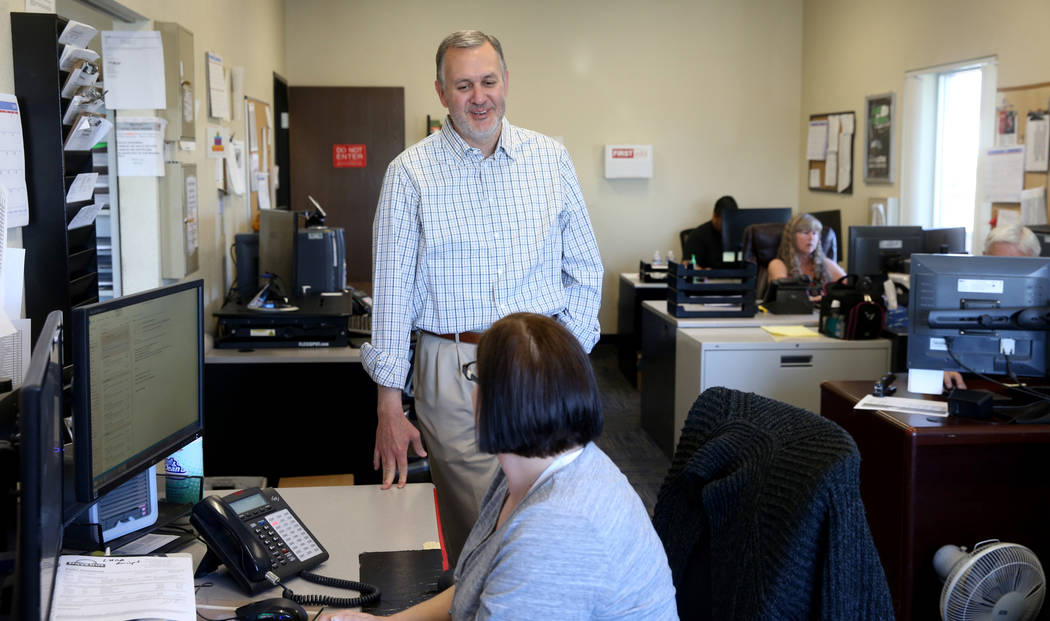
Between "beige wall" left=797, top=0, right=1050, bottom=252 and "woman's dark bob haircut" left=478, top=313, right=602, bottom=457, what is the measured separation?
173 inches

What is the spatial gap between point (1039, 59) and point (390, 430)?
13.7 ft

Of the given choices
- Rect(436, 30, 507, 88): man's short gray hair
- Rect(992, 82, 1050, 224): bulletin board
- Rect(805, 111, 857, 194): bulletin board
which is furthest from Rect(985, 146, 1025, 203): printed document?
Rect(436, 30, 507, 88): man's short gray hair

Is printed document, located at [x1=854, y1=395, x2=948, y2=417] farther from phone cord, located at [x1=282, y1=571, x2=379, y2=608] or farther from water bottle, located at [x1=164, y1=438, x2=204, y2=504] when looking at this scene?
water bottle, located at [x1=164, y1=438, x2=204, y2=504]

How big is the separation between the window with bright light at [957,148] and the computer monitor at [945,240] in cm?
89

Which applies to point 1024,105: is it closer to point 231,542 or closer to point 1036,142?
point 1036,142

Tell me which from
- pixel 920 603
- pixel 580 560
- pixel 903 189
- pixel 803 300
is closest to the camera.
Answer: pixel 580 560

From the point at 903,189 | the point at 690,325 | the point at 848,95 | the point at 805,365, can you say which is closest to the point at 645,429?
the point at 690,325

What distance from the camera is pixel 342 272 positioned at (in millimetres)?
4480

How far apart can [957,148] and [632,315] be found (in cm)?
232

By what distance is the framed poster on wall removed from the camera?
6391 mm

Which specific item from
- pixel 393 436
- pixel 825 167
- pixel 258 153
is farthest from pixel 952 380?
pixel 825 167

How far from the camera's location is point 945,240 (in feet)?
16.2

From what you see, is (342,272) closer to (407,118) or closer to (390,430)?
(390,430)

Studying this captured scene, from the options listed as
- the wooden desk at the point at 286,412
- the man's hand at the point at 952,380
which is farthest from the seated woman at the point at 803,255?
the wooden desk at the point at 286,412
